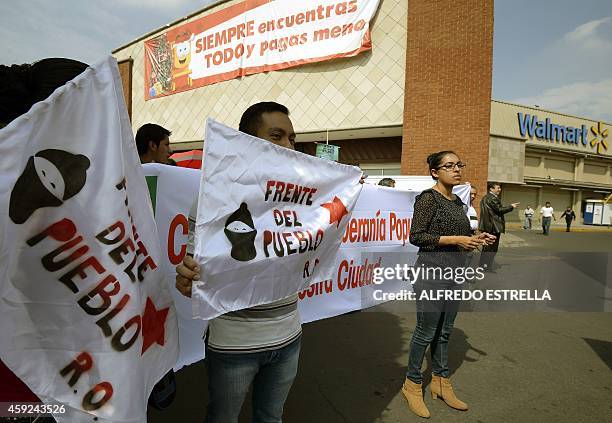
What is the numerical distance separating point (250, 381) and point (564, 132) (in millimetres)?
33698

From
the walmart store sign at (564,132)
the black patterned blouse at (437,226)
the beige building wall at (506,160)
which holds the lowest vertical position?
the black patterned blouse at (437,226)

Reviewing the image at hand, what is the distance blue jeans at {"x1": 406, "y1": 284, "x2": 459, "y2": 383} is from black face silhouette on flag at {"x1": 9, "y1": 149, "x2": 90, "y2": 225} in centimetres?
234

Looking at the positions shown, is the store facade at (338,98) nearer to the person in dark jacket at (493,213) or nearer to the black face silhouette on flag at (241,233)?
the person in dark jacket at (493,213)

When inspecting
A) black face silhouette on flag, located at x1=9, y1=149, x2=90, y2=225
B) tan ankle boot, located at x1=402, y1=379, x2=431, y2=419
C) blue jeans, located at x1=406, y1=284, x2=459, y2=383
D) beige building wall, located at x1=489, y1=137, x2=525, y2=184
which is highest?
beige building wall, located at x1=489, y1=137, x2=525, y2=184

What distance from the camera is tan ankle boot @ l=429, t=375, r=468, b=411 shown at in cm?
281

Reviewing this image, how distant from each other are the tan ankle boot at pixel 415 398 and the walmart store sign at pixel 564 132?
26519 mm

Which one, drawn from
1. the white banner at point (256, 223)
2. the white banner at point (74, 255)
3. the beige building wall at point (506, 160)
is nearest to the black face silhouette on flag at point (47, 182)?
the white banner at point (74, 255)

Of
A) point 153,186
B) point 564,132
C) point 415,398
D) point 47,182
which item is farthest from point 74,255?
point 564,132

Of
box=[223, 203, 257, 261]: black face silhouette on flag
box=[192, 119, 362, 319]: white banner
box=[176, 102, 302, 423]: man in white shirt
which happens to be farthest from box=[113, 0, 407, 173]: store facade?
box=[223, 203, 257, 261]: black face silhouette on flag

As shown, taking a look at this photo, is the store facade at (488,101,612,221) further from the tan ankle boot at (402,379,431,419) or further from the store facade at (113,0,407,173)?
the tan ankle boot at (402,379,431,419)

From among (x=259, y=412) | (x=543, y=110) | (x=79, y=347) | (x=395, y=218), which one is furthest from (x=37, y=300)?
(x=543, y=110)

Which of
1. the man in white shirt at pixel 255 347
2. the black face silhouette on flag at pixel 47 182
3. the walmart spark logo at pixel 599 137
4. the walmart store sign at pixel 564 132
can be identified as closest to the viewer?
the black face silhouette on flag at pixel 47 182

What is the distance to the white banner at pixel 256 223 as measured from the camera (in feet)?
4.27

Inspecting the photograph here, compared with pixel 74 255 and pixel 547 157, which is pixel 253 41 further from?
pixel 547 157
